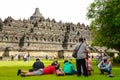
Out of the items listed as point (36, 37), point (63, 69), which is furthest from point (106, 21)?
point (36, 37)

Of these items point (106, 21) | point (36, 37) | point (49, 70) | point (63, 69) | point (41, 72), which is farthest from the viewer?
point (36, 37)

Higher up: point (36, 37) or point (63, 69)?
point (36, 37)

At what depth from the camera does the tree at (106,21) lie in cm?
4406

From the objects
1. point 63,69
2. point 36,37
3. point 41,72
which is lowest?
point 41,72

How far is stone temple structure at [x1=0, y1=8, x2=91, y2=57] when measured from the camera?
90.1 meters

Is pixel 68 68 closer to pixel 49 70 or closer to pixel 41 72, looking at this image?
pixel 49 70

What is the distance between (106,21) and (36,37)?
175ft

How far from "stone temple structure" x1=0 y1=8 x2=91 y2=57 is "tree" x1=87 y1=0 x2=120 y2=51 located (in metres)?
38.8

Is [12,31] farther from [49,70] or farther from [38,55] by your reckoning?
[49,70]

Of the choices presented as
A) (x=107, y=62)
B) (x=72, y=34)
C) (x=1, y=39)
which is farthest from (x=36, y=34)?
(x=107, y=62)

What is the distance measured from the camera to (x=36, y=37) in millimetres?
97625

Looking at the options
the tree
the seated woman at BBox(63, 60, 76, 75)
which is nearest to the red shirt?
the seated woman at BBox(63, 60, 76, 75)

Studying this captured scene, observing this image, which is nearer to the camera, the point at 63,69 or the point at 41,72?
the point at 41,72

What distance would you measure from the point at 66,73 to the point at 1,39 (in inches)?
2703
